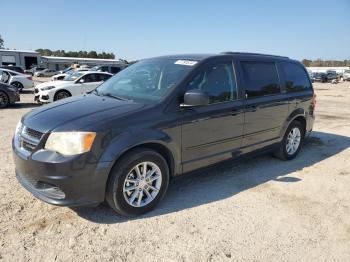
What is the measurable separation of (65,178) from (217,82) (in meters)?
2.34

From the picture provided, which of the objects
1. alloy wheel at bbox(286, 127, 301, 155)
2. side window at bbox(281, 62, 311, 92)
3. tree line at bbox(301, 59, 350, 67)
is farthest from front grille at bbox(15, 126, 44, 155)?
tree line at bbox(301, 59, 350, 67)

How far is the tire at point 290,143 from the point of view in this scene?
5.93m

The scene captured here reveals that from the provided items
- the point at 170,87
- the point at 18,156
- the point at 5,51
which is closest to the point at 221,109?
the point at 170,87

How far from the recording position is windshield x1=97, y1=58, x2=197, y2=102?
4.12 m

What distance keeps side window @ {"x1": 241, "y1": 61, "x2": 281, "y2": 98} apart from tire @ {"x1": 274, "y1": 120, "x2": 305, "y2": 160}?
849 millimetres

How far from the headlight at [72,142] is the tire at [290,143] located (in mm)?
3710

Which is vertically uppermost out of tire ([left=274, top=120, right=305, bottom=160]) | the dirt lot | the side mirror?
the side mirror

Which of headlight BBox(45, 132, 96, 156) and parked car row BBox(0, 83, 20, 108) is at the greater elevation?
headlight BBox(45, 132, 96, 156)

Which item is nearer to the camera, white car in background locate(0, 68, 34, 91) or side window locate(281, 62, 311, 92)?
side window locate(281, 62, 311, 92)

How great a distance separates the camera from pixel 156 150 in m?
3.89

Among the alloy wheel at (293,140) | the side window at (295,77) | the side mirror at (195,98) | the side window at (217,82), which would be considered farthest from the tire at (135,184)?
the side window at (295,77)

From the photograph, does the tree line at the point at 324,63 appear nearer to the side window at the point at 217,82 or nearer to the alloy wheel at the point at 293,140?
the alloy wheel at the point at 293,140

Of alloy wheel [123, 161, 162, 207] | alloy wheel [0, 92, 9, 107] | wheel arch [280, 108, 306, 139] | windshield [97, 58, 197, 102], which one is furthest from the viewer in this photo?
alloy wheel [0, 92, 9, 107]

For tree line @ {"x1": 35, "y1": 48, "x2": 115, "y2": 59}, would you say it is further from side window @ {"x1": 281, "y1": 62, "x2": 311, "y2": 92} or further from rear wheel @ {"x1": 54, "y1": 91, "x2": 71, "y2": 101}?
side window @ {"x1": 281, "y1": 62, "x2": 311, "y2": 92}
